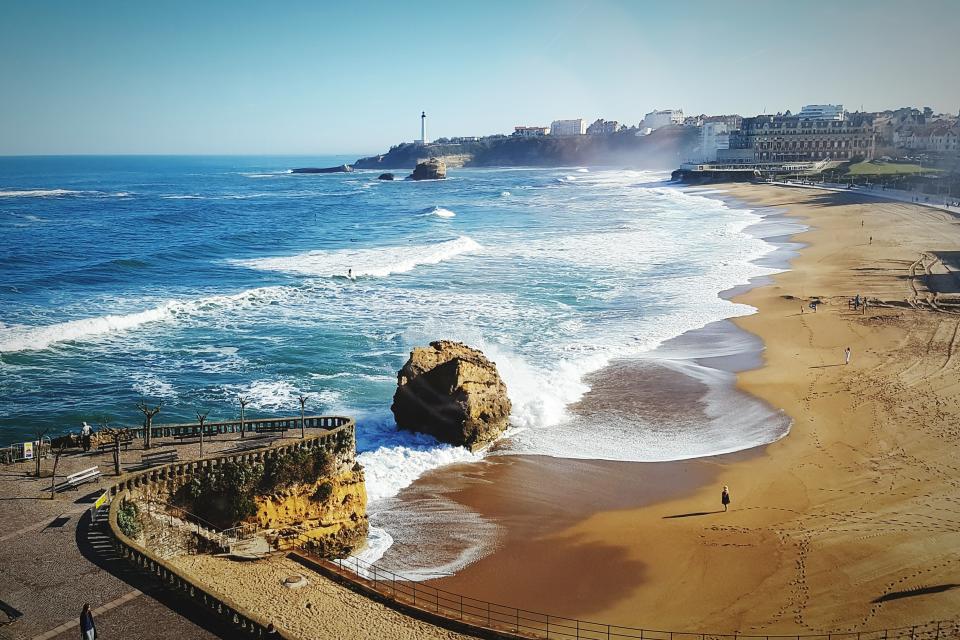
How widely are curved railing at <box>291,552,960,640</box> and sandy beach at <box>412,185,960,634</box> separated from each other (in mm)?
325

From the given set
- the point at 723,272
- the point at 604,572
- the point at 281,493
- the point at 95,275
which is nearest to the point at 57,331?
the point at 95,275

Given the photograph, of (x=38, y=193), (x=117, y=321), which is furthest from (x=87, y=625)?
(x=38, y=193)

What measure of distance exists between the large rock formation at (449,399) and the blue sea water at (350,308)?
637mm

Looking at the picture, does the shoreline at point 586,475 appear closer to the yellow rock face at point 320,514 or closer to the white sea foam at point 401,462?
the white sea foam at point 401,462

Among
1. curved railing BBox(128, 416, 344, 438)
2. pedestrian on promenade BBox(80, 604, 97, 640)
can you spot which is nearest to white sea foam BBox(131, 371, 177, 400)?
curved railing BBox(128, 416, 344, 438)

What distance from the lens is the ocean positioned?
24.6m

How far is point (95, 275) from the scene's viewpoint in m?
47.2

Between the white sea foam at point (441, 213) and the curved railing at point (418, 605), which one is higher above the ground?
the white sea foam at point (441, 213)

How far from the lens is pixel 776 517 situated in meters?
18.6

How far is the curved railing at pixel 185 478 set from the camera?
11.8 metres

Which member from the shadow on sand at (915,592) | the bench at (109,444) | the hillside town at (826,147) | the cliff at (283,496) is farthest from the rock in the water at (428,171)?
the shadow on sand at (915,592)

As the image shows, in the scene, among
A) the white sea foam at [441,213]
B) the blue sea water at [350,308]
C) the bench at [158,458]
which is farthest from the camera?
the white sea foam at [441,213]

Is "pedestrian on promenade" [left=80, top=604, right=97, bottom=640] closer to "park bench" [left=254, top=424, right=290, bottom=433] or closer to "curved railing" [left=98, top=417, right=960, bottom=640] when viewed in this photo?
"curved railing" [left=98, top=417, right=960, bottom=640]

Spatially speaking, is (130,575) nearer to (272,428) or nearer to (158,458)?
(158,458)
